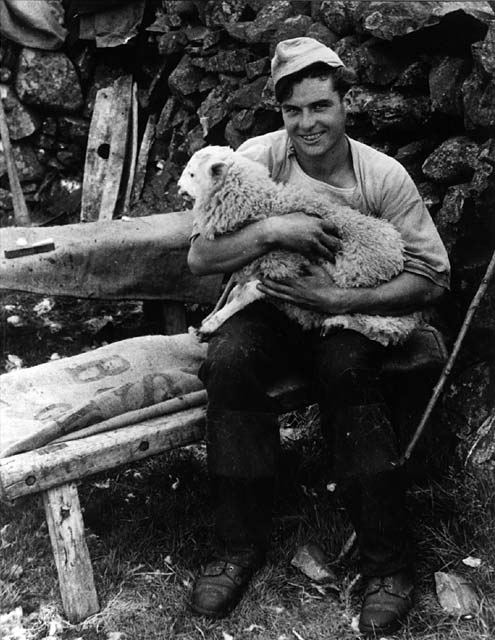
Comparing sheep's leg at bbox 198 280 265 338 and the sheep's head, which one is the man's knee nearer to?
sheep's leg at bbox 198 280 265 338

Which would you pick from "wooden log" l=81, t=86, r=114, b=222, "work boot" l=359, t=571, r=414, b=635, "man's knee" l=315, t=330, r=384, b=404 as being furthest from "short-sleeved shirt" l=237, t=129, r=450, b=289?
"wooden log" l=81, t=86, r=114, b=222

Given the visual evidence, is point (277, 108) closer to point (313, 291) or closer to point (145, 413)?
point (313, 291)

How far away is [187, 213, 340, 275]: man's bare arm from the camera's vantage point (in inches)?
128

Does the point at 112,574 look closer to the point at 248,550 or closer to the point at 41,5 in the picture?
the point at 248,550

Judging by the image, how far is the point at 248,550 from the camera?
3.27m

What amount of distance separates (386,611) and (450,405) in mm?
1189

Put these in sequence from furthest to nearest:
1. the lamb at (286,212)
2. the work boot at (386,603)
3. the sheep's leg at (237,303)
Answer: the sheep's leg at (237,303)
the lamb at (286,212)
the work boot at (386,603)

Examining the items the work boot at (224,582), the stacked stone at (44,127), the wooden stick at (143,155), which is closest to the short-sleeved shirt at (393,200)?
the work boot at (224,582)

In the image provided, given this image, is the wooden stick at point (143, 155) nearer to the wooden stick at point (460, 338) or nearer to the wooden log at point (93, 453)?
the wooden log at point (93, 453)

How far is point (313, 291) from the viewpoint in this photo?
3289 mm

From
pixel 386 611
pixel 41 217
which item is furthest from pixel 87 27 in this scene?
pixel 386 611

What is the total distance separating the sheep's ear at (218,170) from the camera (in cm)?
328

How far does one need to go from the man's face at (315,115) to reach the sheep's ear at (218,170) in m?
0.32

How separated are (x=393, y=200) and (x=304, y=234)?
44cm
